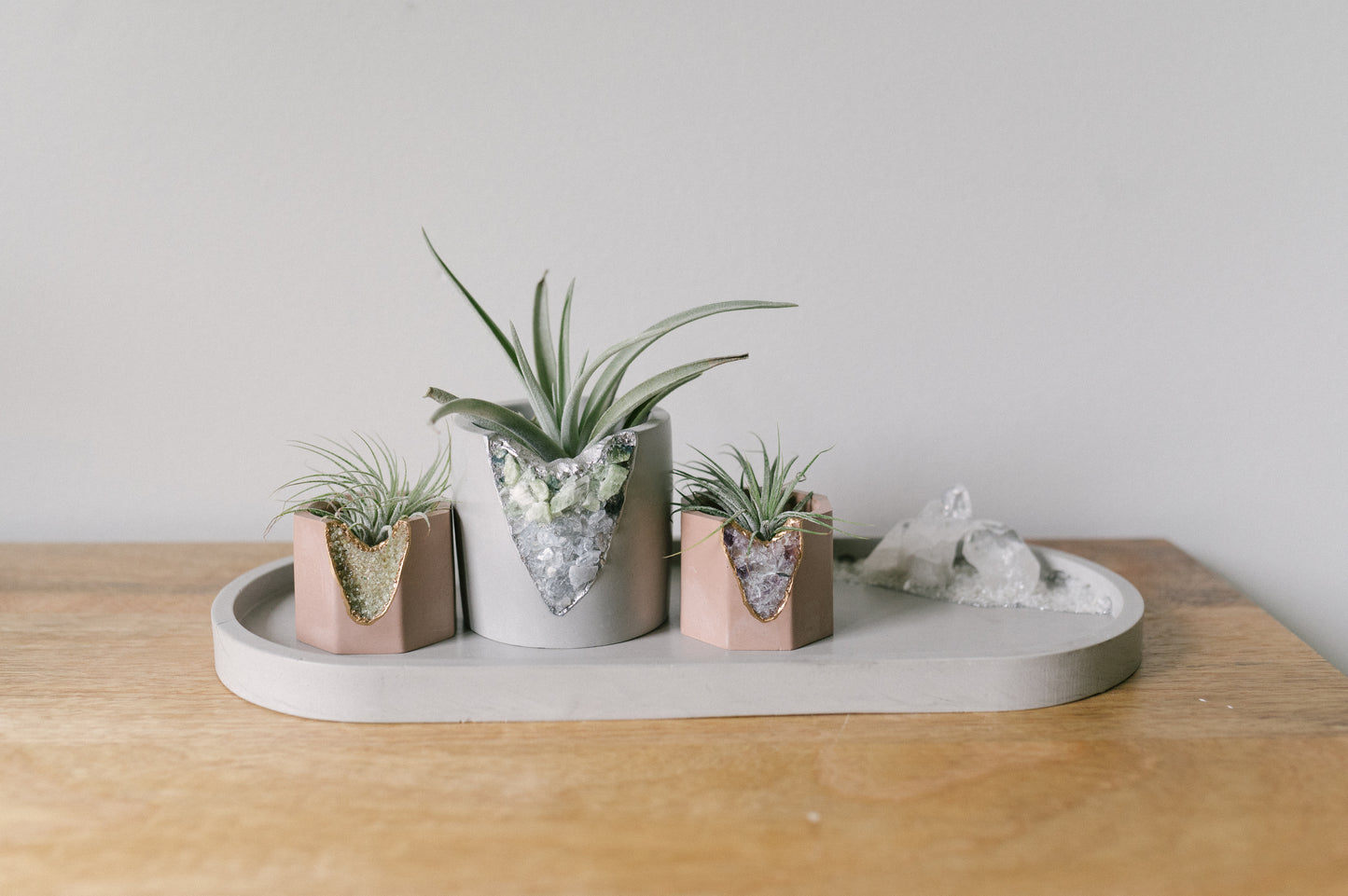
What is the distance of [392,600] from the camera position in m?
0.55

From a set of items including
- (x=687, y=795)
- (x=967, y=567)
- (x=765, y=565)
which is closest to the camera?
(x=687, y=795)

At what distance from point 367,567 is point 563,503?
126 millimetres

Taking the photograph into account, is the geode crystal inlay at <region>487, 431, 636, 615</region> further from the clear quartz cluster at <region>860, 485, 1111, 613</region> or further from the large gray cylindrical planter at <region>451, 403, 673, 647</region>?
the clear quartz cluster at <region>860, 485, 1111, 613</region>

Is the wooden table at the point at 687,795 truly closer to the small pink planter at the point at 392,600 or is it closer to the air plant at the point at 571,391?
the small pink planter at the point at 392,600

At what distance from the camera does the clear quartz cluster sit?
2.19 ft

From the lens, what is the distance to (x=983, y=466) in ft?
2.78

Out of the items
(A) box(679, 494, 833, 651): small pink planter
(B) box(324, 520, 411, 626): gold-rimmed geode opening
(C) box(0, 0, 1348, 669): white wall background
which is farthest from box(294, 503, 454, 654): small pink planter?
(C) box(0, 0, 1348, 669): white wall background

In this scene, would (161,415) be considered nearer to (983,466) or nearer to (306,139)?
(306,139)

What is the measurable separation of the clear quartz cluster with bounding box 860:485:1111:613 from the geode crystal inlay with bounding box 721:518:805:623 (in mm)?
171

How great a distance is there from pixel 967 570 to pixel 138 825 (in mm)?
536

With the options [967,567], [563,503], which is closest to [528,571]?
[563,503]

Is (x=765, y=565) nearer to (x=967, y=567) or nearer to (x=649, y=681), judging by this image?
(x=649, y=681)

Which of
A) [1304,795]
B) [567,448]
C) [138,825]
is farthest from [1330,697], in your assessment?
[138,825]

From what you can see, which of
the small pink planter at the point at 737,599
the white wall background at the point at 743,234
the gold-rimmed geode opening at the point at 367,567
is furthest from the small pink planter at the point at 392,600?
the white wall background at the point at 743,234
